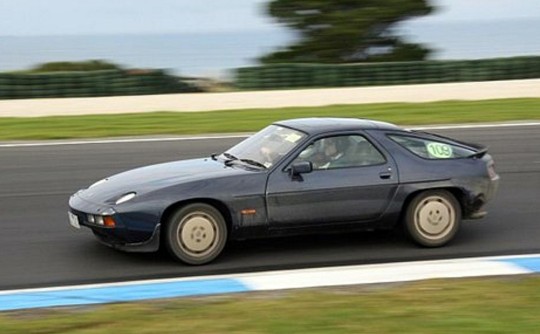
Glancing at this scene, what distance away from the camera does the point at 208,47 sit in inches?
1427

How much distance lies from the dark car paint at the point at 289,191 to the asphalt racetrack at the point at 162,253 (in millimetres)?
268

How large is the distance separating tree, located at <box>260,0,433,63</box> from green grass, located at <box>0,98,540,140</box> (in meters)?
10.8

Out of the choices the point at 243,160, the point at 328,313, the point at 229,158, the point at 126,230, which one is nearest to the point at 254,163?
the point at 243,160

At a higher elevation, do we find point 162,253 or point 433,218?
point 433,218

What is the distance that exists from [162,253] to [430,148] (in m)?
2.64

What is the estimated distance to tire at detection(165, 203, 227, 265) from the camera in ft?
26.3

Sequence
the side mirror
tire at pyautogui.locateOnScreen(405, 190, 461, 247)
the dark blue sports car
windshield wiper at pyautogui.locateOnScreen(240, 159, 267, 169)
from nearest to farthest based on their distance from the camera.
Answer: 1. the dark blue sports car
2. the side mirror
3. windshield wiper at pyautogui.locateOnScreen(240, 159, 267, 169)
4. tire at pyautogui.locateOnScreen(405, 190, 461, 247)

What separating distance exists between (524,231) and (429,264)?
1.85 m

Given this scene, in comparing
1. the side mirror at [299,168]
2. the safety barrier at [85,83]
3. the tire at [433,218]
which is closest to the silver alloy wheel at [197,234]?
the side mirror at [299,168]

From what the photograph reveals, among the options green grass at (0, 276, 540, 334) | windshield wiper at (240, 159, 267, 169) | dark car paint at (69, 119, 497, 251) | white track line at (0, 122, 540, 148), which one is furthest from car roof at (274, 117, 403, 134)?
white track line at (0, 122, 540, 148)

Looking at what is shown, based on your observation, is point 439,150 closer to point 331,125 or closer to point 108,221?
point 331,125

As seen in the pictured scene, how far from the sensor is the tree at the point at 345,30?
106 ft

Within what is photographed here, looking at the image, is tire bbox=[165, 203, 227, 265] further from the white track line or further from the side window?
the white track line

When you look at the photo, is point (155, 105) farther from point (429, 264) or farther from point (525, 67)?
point (429, 264)
